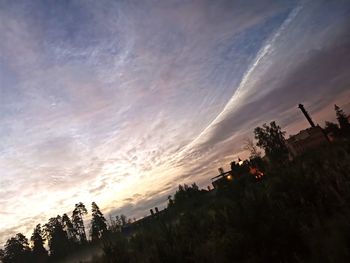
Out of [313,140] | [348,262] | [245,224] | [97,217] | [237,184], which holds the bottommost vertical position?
[348,262]

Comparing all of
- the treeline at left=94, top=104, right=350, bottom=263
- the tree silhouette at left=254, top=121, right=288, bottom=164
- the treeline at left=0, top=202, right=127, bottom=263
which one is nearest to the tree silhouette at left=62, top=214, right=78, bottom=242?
the treeline at left=0, top=202, right=127, bottom=263

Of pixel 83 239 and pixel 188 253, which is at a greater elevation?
pixel 83 239

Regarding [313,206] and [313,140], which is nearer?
[313,206]

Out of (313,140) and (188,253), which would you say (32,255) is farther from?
(188,253)

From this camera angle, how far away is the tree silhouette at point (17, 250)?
87.6m

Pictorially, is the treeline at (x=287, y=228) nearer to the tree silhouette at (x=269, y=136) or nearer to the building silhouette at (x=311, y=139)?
the building silhouette at (x=311, y=139)

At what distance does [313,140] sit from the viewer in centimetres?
7544

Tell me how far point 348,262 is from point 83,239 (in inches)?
3889

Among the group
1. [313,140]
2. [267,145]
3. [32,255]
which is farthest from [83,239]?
[313,140]

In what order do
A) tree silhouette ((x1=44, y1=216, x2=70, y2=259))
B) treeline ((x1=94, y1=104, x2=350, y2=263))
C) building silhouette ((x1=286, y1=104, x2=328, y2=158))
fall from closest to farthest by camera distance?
1. treeline ((x1=94, y1=104, x2=350, y2=263))
2. building silhouette ((x1=286, y1=104, x2=328, y2=158))
3. tree silhouette ((x1=44, y1=216, x2=70, y2=259))

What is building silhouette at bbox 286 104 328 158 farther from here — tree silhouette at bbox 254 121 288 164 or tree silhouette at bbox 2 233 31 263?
tree silhouette at bbox 2 233 31 263

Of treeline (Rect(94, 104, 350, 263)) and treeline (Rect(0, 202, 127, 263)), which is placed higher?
treeline (Rect(0, 202, 127, 263))

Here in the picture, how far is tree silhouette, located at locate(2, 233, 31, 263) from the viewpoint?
87.6m

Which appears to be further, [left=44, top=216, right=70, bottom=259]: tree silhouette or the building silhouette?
[left=44, top=216, right=70, bottom=259]: tree silhouette
